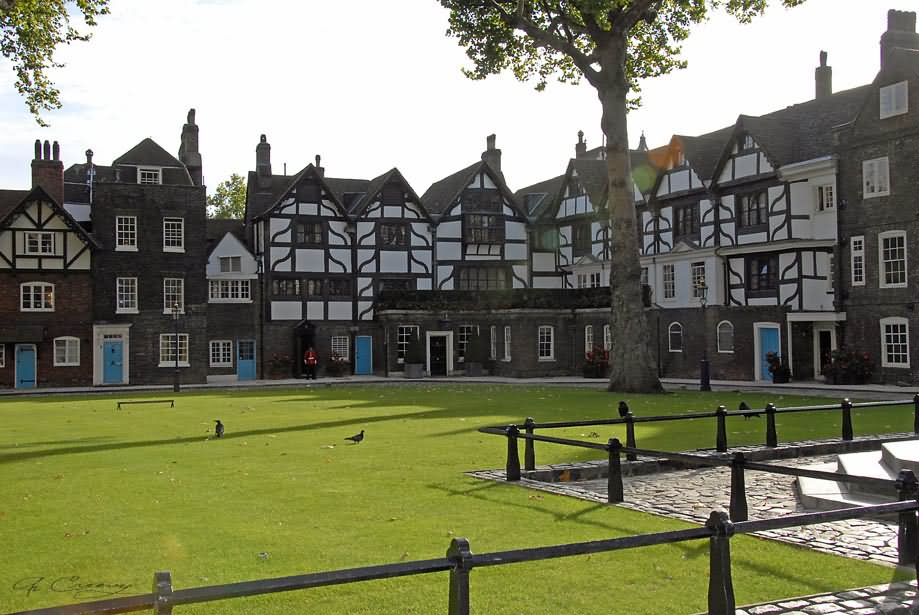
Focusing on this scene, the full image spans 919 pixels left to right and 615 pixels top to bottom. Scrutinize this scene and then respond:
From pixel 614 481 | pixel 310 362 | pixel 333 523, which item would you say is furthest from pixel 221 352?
pixel 333 523

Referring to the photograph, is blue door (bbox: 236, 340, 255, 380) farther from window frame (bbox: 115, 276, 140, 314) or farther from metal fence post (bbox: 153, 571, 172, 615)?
metal fence post (bbox: 153, 571, 172, 615)

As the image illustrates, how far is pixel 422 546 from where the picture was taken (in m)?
8.34

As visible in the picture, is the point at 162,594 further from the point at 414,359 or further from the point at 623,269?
the point at 414,359

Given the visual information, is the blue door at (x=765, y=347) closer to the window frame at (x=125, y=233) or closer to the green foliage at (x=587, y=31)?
the green foliage at (x=587, y=31)

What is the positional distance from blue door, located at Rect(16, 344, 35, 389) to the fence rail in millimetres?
41171

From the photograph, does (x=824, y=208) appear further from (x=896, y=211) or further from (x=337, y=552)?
(x=337, y=552)

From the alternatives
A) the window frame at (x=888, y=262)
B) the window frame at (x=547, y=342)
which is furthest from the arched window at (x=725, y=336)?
the window frame at (x=547, y=342)

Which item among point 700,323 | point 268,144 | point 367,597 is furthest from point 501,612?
point 268,144

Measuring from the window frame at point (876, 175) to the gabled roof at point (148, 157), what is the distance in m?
33.0

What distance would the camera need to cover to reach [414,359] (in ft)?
154

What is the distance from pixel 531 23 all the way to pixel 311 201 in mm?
23566

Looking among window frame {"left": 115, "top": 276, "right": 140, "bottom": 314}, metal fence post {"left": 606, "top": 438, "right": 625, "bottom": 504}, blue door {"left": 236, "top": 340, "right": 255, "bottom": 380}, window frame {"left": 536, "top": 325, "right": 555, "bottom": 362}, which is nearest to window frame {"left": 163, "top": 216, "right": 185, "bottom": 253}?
window frame {"left": 115, "top": 276, "right": 140, "bottom": 314}

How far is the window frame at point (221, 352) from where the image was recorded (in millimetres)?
47822

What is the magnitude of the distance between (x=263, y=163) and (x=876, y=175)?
33.1 metres
